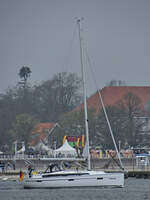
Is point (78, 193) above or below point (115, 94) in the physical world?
below

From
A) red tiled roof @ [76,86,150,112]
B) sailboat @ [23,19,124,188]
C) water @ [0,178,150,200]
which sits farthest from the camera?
red tiled roof @ [76,86,150,112]

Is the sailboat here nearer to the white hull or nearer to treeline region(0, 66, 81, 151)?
the white hull

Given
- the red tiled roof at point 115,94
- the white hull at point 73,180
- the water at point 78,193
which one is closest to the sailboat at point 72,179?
the white hull at point 73,180

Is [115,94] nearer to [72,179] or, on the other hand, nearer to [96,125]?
[96,125]

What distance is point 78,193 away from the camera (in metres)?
83.7

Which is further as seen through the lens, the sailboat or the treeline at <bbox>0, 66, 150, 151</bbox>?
the treeline at <bbox>0, 66, 150, 151</bbox>

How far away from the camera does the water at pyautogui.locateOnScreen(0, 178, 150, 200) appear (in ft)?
263

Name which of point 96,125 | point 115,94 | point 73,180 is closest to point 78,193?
point 73,180

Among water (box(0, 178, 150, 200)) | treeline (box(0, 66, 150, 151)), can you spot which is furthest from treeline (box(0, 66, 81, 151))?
water (box(0, 178, 150, 200))

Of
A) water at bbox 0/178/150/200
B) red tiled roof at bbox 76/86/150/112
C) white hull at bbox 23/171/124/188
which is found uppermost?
red tiled roof at bbox 76/86/150/112

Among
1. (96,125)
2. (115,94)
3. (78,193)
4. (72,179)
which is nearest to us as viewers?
(78,193)

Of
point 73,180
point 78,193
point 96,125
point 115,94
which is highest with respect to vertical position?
point 115,94

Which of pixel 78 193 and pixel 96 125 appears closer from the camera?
pixel 78 193

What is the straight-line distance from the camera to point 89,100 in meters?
188
